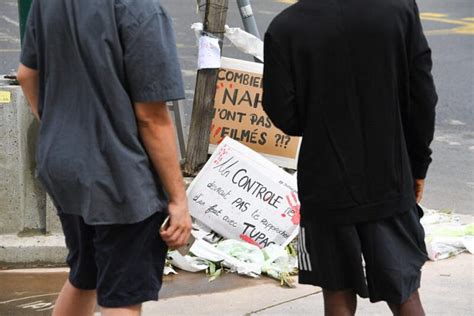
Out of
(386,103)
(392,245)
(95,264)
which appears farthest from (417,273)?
Answer: (95,264)

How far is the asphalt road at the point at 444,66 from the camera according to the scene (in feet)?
22.8

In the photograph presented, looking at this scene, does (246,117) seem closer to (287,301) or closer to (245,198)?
(245,198)

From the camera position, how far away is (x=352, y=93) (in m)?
3.17

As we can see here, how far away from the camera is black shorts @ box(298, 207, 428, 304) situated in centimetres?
327

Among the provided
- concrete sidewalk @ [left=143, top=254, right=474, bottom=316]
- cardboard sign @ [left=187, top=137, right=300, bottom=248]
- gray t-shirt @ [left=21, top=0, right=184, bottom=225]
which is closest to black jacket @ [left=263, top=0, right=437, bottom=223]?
gray t-shirt @ [left=21, top=0, right=184, bottom=225]

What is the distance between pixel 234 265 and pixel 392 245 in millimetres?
1784

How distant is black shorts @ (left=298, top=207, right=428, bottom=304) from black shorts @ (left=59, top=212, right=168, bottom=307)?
1.83 feet

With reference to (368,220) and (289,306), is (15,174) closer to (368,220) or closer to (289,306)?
(289,306)

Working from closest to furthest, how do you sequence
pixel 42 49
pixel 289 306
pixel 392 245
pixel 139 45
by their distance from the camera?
pixel 139 45 < pixel 42 49 < pixel 392 245 < pixel 289 306

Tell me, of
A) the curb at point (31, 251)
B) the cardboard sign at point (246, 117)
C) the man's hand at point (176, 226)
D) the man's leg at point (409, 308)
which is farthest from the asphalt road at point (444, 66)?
the man's hand at point (176, 226)

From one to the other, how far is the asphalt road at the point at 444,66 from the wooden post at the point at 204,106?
1723 mm

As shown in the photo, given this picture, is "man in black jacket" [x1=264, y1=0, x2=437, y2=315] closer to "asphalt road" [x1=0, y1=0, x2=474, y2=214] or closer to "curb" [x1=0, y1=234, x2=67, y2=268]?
"curb" [x1=0, y1=234, x2=67, y2=268]

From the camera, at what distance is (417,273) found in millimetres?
3355

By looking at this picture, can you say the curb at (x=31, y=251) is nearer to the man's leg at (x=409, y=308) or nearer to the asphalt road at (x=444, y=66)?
the man's leg at (x=409, y=308)
